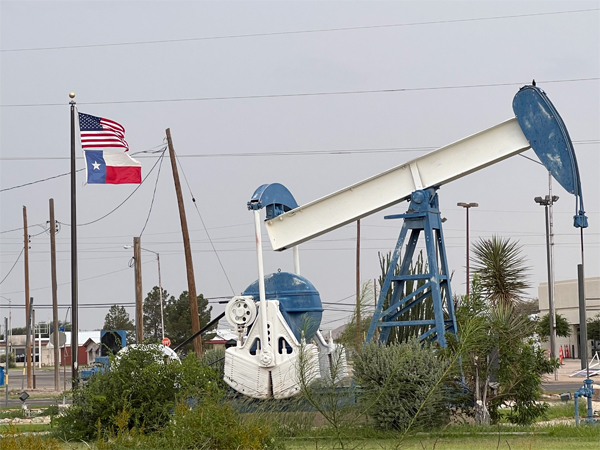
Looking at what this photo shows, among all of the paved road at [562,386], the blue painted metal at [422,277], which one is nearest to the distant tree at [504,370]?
the blue painted metal at [422,277]

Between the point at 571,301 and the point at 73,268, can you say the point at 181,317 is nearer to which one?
the point at 571,301

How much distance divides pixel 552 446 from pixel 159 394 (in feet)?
18.2

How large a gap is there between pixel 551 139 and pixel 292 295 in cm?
508

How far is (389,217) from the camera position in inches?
599

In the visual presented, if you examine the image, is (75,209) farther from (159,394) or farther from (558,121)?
(558,121)

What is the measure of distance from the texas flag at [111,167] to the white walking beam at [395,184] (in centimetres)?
744

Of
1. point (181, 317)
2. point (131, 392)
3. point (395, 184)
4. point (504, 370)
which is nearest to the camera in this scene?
point (131, 392)

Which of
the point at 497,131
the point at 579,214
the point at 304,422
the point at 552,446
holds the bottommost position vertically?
the point at 552,446

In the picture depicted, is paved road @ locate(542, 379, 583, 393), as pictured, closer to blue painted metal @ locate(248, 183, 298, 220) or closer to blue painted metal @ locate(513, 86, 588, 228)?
blue painted metal @ locate(513, 86, 588, 228)

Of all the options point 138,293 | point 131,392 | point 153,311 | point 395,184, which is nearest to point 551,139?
point 395,184

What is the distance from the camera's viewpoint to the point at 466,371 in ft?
45.3

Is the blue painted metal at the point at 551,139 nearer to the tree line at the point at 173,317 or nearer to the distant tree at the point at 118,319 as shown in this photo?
the tree line at the point at 173,317

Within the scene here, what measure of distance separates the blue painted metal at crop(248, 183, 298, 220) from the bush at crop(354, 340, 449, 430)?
363cm

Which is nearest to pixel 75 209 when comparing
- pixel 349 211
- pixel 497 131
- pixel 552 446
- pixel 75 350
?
pixel 75 350
